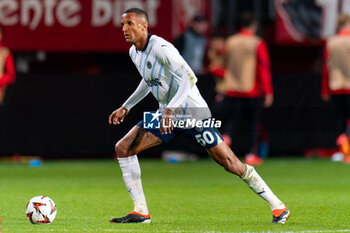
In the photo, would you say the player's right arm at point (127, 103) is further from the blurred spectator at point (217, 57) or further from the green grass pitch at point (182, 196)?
the blurred spectator at point (217, 57)

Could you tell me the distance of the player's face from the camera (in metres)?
8.58

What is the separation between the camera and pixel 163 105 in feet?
28.8

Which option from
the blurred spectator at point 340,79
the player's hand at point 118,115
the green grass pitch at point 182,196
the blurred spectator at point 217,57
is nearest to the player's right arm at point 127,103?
the player's hand at point 118,115

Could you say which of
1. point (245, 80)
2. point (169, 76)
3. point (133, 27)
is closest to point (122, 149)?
point (169, 76)

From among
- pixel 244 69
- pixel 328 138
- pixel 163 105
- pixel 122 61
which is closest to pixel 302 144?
pixel 328 138

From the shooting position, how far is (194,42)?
56.6ft

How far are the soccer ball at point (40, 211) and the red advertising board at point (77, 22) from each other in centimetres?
942

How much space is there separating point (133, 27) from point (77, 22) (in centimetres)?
929

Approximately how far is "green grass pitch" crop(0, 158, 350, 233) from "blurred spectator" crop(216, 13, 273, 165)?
2.95 feet

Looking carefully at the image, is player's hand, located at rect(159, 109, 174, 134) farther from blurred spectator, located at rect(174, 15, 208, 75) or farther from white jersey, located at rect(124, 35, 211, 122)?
blurred spectator, located at rect(174, 15, 208, 75)

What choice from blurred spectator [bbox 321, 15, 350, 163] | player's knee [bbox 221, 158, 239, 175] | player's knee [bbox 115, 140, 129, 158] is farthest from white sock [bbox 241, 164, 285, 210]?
blurred spectator [bbox 321, 15, 350, 163]

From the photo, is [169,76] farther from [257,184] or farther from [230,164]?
[257,184]

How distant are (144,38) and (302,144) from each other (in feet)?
32.6

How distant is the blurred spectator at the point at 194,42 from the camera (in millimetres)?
16797
